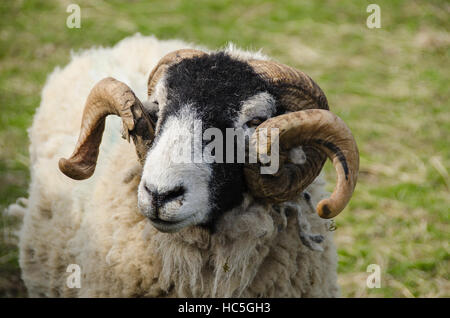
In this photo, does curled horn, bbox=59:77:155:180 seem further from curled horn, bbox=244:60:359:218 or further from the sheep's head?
curled horn, bbox=244:60:359:218

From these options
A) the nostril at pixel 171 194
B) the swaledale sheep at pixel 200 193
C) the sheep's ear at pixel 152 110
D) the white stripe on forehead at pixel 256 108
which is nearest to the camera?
the nostril at pixel 171 194

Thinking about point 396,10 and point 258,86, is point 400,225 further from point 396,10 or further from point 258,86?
point 396,10

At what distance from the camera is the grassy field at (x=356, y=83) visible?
449cm

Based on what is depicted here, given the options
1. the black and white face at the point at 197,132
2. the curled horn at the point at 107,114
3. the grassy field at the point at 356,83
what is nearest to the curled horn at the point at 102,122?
the curled horn at the point at 107,114

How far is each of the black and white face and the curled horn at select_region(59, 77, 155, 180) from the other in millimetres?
112

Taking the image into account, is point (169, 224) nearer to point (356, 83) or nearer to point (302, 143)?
point (302, 143)

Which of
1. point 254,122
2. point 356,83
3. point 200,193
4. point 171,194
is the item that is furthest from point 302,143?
point 356,83

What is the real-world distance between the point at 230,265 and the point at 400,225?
263 centimetres

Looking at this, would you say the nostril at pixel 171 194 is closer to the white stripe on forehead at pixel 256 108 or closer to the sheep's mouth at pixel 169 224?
the sheep's mouth at pixel 169 224

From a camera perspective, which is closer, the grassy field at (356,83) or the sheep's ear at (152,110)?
the sheep's ear at (152,110)

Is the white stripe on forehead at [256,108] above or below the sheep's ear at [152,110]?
below

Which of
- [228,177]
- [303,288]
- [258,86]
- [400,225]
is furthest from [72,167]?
[400,225]

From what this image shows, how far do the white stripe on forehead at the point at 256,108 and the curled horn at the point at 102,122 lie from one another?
1.53 ft

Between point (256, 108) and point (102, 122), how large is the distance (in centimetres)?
84
